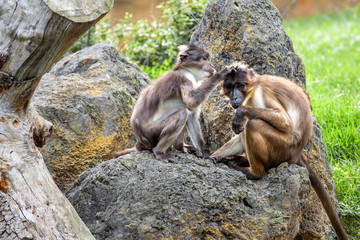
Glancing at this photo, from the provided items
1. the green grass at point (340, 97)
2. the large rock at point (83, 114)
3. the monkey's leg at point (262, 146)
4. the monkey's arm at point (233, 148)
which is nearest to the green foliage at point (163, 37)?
the green grass at point (340, 97)

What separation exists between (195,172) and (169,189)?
14.1 inches

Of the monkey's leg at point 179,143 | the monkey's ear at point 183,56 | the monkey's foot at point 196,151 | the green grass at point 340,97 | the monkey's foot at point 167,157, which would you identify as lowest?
the green grass at point 340,97

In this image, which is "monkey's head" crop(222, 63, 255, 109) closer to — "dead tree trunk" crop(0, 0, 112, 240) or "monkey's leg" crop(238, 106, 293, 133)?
"monkey's leg" crop(238, 106, 293, 133)

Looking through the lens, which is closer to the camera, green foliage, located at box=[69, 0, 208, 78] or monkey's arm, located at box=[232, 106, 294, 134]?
monkey's arm, located at box=[232, 106, 294, 134]

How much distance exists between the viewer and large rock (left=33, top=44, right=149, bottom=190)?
20.6 ft

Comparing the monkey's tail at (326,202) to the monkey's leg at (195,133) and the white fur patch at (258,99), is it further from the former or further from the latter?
the monkey's leg at (195,133)

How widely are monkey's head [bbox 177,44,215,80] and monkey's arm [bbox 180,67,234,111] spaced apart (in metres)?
0.43

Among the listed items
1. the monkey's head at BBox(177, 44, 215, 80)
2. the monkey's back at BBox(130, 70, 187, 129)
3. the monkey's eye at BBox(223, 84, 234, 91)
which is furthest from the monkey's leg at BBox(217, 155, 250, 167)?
the monkey's head at BBox(177, 44, 215, 80)

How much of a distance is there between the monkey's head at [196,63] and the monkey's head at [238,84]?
0.53 meters

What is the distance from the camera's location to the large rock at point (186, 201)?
457 centimetres

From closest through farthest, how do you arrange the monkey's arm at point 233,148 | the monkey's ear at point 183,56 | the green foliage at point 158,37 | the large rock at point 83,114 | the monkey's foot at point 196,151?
the monkey's foot at point 196,151 → the monkey's arm at point 233,148 → the monkey's ear at point 183,56 → the large rock at point 83,114 → the green foliage at point 158,37

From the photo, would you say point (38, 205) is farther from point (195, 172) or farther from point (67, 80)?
point (67, 80)

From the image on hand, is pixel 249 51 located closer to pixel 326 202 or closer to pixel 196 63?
pixel 196 63

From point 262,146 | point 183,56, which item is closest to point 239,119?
point 262,146
